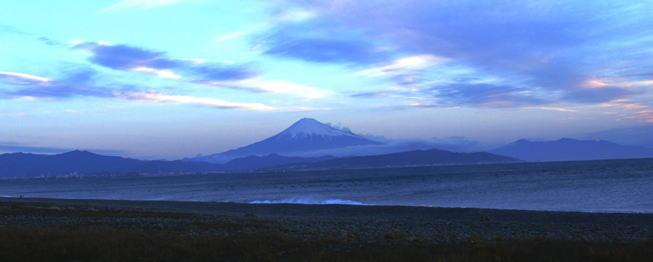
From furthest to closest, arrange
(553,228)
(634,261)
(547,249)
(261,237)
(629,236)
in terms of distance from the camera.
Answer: (553,228) → (629,236) → (261,237) → (547,249) → (634,261)

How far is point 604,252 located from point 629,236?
10767mm

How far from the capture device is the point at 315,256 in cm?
1430

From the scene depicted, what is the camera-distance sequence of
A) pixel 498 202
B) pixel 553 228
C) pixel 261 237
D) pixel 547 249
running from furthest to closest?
1. pixel 498 202
2. pixel 553 228
3. pixel 261 237
4. pixel 547 249

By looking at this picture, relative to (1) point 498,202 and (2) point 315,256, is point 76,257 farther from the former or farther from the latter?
(1) point 498,202

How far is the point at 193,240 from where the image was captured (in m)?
17.6

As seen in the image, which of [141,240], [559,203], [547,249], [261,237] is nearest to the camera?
[547,249]

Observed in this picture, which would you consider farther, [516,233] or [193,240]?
[516,233]

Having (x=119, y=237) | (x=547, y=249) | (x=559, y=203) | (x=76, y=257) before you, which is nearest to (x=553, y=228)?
(x=547, y=249)

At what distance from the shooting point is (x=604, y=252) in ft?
46.5

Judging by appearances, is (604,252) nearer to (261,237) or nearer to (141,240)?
(261,237)

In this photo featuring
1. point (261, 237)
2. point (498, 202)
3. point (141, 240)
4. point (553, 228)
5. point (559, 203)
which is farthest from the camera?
point (498, 202)

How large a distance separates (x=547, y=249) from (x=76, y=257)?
11336 mm

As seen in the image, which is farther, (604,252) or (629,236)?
(629,236)

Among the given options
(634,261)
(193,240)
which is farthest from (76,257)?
(634,261)
